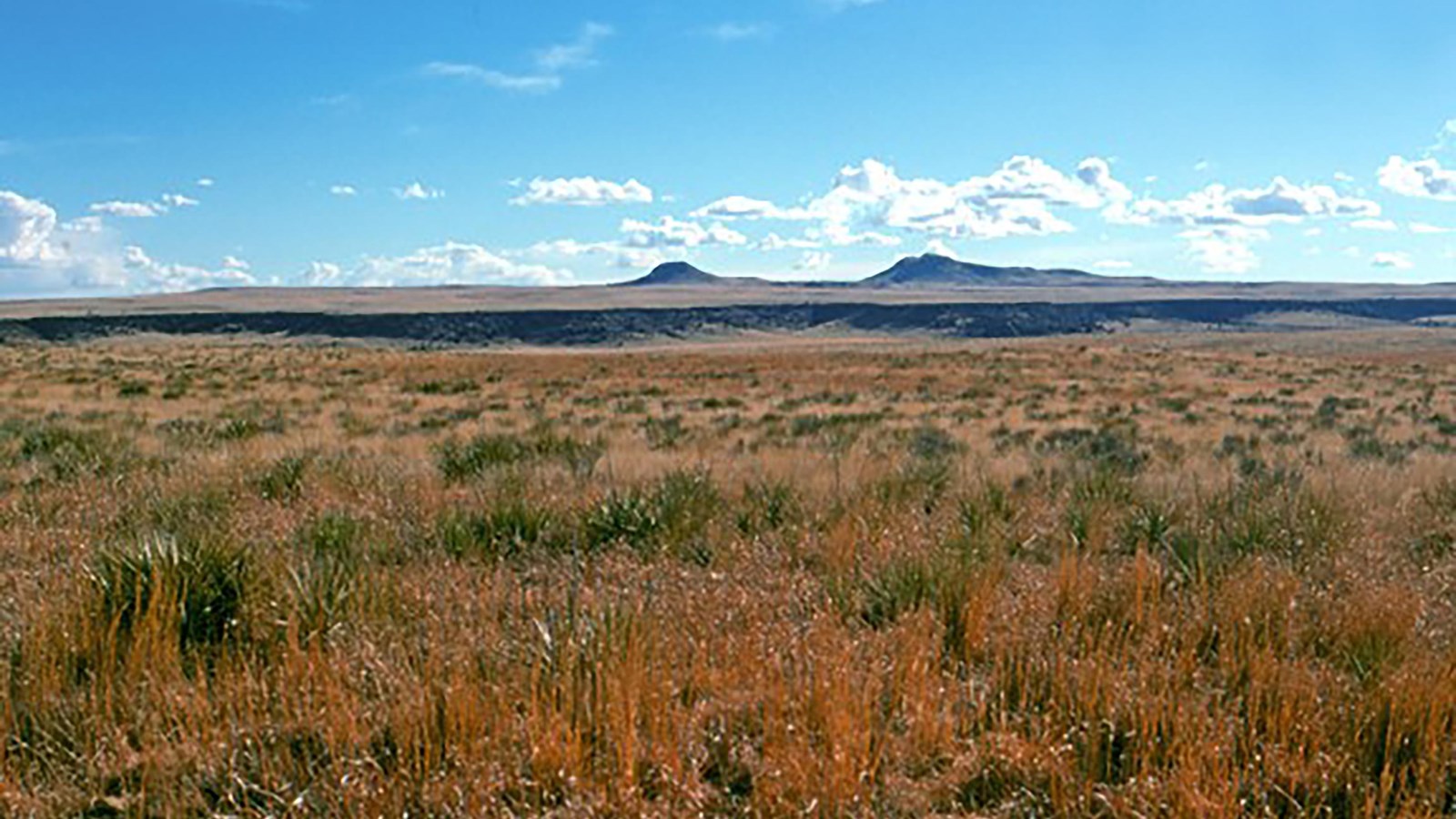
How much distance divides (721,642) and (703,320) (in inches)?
5390

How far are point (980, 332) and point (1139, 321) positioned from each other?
43395 millimetres

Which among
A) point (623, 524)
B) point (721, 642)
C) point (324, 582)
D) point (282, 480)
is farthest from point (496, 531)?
point (282, 480)

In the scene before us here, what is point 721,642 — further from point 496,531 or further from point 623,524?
point 496,531

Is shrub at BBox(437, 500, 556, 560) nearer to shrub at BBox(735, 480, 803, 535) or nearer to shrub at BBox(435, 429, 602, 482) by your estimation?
shrub at BBox(735, 480, 803, 535)

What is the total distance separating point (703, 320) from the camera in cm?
14162

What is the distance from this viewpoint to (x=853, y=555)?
7.32 meters

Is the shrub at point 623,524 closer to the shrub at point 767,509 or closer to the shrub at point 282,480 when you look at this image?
the shrub at point 767,509

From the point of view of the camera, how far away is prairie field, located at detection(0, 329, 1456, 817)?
3.99m

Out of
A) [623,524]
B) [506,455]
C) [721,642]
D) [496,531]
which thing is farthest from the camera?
[506,455]

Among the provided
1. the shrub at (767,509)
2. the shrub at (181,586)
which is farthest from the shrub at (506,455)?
the shrub at (181,586)

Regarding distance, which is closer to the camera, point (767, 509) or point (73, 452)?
point (767, 509)

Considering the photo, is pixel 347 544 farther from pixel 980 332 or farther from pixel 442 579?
pixel 980 332

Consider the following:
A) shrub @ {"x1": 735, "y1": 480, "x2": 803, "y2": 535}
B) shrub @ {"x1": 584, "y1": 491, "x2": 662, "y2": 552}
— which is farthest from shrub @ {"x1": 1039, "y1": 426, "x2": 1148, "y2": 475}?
shrub @ {"x1": 584, "y1": 491, "x2": 662, "y2": 552}

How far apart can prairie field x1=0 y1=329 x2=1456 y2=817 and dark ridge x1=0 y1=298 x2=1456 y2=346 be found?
10946cm
